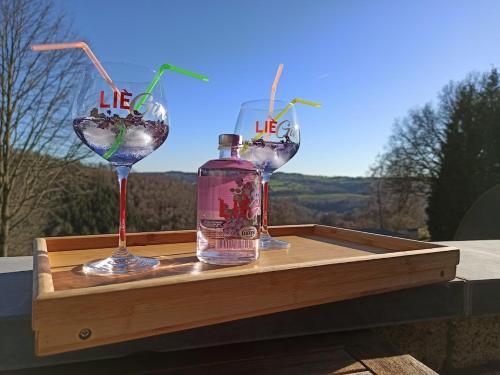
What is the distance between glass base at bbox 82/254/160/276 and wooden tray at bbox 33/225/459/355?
2 centimetres

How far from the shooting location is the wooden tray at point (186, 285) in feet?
1.82

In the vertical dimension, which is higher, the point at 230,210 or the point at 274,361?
the point at 230,210

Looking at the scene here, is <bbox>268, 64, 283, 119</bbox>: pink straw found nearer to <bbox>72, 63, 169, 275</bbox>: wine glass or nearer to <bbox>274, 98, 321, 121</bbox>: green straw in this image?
<bbox>274, 98, 321, 121</bbox>: green straw

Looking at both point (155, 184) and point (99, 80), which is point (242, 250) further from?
point (155, 184)

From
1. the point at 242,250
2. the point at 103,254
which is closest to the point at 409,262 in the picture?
the point at 242,250

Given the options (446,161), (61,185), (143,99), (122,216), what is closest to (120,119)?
(143,99)

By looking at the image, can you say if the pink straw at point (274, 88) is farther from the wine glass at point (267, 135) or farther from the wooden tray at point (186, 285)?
the wooden tray at point (186, 285)

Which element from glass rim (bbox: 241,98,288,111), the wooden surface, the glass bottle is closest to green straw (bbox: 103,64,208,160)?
the glass bottle

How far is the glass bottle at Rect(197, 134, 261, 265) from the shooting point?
81 centimetres

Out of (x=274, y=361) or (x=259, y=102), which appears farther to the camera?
(x=259, y=102)

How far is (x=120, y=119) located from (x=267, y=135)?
0.48m

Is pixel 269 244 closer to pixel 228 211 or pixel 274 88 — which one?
pixel 228 211

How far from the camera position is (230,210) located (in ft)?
2.66

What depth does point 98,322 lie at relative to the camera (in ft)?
1.87
